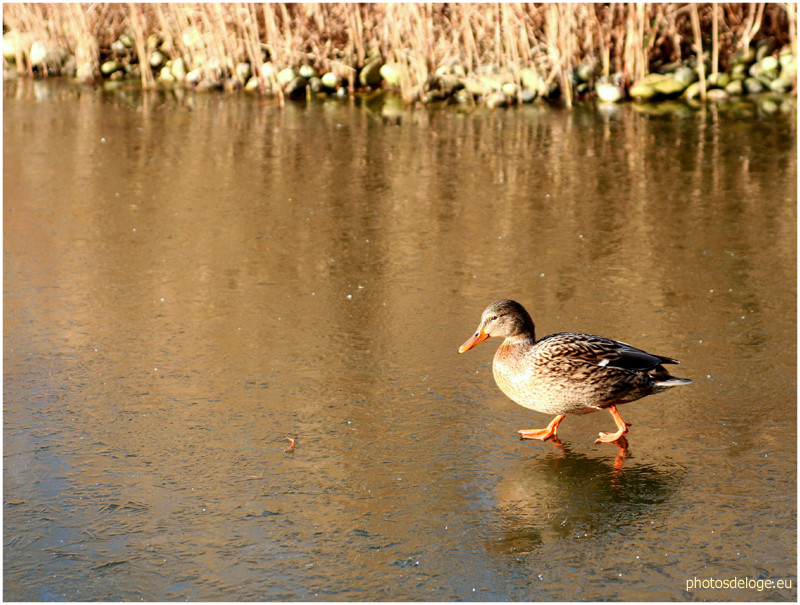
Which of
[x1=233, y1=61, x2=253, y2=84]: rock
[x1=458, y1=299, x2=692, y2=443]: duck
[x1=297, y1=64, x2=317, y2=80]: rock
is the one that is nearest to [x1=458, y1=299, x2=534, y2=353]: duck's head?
[x1=458, y1=299, x2=692, y2=443]: duck

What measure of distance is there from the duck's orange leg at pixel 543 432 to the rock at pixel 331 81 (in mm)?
11226

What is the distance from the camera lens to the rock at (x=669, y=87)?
1409 centimetres

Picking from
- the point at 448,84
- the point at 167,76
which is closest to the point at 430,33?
the point at 448,84

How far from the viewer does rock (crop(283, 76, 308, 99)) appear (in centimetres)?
→ 1502

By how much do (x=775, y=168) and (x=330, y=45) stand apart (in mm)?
7795

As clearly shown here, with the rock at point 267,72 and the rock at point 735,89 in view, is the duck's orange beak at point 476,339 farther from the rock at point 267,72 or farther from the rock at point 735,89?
the rock at point 267,72

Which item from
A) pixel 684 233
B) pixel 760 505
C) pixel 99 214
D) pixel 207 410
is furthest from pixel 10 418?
pixel 684 233

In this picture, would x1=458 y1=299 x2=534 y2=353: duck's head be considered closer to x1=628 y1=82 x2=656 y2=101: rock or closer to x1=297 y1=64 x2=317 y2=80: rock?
x1=628 y1=82 x2=656 y2=101: rock

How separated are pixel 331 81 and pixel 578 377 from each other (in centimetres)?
1139

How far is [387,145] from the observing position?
455 inches

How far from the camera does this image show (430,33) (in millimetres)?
13906

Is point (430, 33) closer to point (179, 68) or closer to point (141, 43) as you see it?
point (179, 68)

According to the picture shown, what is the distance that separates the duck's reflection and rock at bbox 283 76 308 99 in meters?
11.3

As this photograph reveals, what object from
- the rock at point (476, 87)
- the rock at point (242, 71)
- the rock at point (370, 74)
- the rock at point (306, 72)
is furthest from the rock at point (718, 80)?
the rock at point (242, 71)
